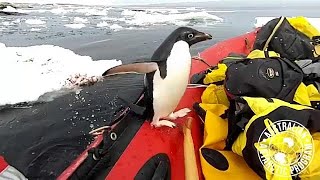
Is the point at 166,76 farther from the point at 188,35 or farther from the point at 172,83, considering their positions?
the point at 188,35

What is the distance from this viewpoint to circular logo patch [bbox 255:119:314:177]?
129 centimetres

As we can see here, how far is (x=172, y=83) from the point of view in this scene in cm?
192

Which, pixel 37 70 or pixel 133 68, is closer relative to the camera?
pixel 133 68

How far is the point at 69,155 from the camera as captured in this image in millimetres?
2574

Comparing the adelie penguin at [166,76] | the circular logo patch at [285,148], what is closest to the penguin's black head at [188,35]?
the adelie penguin at [166,76]

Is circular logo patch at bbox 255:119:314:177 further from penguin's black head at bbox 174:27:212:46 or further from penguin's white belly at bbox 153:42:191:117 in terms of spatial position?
penguin's black head at bbox 174:27:212:46

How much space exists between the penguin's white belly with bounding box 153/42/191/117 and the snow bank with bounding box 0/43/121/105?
2127mm

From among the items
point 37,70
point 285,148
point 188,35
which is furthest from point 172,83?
point 37,70

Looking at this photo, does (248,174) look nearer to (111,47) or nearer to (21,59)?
(21,59)

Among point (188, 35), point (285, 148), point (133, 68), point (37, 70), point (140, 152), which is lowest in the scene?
point (37, 70)

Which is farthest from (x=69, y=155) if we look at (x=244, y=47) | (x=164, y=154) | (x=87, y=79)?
(x=244, y=47)

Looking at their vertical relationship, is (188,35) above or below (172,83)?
above

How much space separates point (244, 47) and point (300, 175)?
89.7 inches

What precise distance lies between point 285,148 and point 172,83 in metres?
0.77
